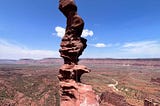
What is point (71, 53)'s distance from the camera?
2152 centimetres

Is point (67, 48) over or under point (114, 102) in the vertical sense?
over

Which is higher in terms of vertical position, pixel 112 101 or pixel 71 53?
pixel 71 53

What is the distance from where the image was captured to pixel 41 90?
111m

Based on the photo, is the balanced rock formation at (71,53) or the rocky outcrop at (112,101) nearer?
the balanced rock formation at (71,53)

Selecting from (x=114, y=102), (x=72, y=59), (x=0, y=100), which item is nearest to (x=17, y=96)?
(x=0, y=100)

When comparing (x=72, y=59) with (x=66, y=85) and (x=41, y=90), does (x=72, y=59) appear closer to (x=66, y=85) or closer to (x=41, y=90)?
(x=66, y=85)

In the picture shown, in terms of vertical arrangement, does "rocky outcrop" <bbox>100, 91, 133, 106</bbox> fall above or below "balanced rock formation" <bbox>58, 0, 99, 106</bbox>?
below

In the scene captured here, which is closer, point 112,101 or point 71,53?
point 71,53

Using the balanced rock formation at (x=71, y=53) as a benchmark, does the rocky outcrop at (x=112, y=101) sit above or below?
below

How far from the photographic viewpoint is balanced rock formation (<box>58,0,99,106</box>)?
67.4ft

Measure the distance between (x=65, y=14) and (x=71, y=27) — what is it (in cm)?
166

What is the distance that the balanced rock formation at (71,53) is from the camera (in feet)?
67.4

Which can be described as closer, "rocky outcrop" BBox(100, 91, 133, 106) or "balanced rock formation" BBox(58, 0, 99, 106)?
"balanced rock formation" BBox(58, 0, 99, 106)

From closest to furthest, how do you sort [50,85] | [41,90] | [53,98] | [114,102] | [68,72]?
[68,72] < [114,102] < [53,98] < [41,90] < [50,85]
